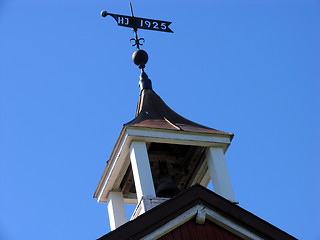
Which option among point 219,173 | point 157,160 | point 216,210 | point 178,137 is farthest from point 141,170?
point 216,210

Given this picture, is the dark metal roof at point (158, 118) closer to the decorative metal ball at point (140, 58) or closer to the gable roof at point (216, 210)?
the decorative metal ball at point (140, 58)

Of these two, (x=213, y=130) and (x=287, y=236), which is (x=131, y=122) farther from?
(x=287, y=236)

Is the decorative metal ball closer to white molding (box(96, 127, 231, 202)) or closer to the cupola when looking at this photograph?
the cupola

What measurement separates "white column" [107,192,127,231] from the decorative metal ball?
3.41 metres

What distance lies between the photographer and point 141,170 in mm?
13156

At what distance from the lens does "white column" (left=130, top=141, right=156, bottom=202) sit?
12867mm

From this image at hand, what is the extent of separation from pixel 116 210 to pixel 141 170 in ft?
5.48

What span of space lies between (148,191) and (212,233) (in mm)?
2263

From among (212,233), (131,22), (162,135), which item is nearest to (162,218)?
(212,233)

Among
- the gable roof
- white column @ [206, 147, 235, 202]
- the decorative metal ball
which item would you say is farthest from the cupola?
the gable roof

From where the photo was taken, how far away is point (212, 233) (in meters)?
10.9

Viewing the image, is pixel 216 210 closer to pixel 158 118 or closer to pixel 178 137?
pixel 178 137

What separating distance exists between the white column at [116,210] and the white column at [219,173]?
1932 mm

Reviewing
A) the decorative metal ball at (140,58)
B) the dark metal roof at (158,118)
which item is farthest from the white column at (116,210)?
the decorative metal ball at (140,58)
